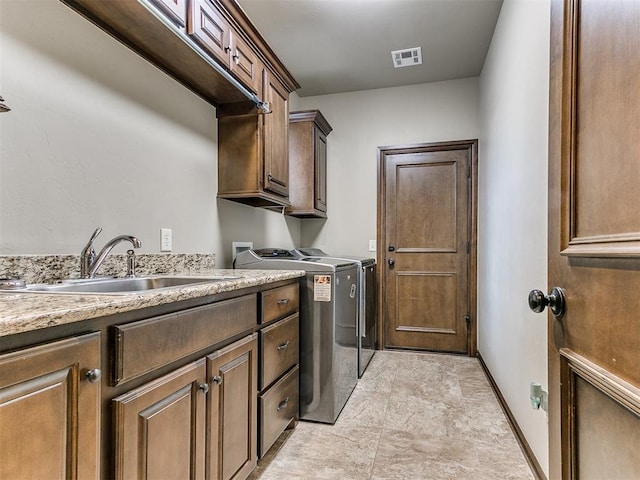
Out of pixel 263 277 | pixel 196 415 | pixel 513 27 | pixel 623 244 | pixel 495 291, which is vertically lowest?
pixel 196 415

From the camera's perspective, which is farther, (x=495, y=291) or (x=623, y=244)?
(x=495, y=291)

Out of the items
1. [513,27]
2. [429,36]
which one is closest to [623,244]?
[513,27]

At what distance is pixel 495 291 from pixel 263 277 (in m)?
1.84

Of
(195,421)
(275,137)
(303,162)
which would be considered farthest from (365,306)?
(195,421)

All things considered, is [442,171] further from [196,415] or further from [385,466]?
[196,415]

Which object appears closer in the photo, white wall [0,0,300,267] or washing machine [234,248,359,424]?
white wall [0,0,300,267]

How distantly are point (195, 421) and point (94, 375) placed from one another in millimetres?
459

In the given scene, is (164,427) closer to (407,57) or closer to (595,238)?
(595,238)

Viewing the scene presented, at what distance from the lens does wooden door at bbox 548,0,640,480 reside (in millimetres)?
635

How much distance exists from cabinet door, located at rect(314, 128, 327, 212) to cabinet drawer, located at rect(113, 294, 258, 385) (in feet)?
7.08

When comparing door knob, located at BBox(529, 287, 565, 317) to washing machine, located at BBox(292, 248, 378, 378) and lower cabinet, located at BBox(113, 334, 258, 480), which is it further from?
washing machine, located at BBox(292, 248, 378, 378)

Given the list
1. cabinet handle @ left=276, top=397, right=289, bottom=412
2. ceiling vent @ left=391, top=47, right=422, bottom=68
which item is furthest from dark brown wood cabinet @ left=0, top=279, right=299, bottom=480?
ceiling vent @ left=391, top=47, right=422, bottom=68

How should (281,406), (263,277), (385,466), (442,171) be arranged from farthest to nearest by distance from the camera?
1. (442,171)
2. (281,406)
3. (385,466)
4. (263,277)

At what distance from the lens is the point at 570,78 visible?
0.85m
